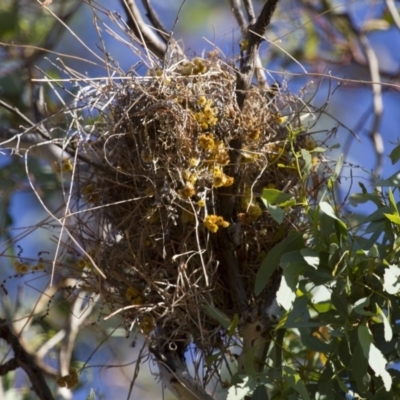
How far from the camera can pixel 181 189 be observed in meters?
1.70

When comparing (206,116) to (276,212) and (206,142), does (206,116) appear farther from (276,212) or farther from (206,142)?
(276,212)

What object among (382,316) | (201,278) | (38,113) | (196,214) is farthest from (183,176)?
(38,113)

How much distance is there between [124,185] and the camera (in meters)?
1.78

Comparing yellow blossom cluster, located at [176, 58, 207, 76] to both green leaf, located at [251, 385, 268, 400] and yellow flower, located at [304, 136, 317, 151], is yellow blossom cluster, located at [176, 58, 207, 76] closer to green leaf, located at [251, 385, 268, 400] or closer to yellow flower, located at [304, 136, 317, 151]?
yellow flower, located at [304, 136, 317, 151]

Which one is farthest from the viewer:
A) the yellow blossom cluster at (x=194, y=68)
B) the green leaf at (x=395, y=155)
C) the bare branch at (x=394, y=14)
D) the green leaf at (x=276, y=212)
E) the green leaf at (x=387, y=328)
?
the bare branch at (x=394, y=14)

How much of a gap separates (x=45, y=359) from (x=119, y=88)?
6.20 ft

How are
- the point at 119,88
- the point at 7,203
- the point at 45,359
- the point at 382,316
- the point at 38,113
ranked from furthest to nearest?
the point at 45,359 < the point at 7,203 < the point at 38,113 < the point at 119,88 < the point at 382,316

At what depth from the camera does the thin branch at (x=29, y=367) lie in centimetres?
208

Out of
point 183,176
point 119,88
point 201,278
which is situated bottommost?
point 201,278

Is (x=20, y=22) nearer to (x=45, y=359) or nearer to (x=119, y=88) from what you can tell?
(x=45, y=359)

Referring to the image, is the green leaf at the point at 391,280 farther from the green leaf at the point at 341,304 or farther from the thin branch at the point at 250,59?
the thin branch at the point at 250,59

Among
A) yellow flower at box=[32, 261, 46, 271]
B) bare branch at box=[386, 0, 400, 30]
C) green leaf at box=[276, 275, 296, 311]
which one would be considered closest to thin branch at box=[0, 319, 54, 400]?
yellow flower at box=[32, 261, 46, 271]

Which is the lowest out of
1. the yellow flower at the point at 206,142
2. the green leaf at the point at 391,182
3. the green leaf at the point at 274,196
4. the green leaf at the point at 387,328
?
the green leaf at the point at 387,328

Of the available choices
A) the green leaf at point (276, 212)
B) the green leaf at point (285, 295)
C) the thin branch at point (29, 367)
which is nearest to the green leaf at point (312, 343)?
the green leaf at point (285, 295)
